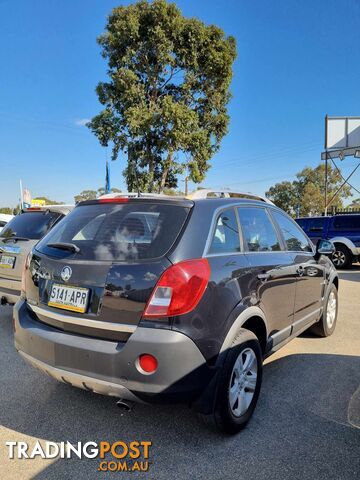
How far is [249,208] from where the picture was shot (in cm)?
331

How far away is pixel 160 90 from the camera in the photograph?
1894cm

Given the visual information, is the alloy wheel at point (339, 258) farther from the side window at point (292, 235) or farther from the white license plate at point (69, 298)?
the white license plate at point (69, 298)

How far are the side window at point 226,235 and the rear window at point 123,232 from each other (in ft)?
0.95

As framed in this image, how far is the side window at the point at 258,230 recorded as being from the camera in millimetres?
3117

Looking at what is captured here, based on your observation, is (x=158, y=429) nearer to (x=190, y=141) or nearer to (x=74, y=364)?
(x=74, y=364)

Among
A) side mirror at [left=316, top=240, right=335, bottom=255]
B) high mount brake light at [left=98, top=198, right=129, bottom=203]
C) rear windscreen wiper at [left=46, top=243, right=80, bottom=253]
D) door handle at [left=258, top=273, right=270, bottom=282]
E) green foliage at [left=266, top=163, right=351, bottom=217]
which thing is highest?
green foliage at [left=266, top=163, right=351, bottom=217]

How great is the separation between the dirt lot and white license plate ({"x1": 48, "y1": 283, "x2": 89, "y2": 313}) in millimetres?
933

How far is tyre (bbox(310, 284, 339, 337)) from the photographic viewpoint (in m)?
4.70

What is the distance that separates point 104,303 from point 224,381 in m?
0.94

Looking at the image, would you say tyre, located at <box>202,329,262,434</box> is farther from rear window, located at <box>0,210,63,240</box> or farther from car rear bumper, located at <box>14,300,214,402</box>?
rear window, located at <box>0,210,63,240</box>

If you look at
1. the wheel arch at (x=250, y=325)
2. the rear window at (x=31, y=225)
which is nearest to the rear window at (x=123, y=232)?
the wheel arch at (x=250, y=325)

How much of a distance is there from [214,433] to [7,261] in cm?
371

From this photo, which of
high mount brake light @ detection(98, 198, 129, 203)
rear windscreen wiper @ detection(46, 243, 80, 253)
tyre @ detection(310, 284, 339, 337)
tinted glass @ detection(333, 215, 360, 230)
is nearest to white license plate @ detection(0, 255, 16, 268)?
rear windscreen wiper @ detection(46, 243, 80, 253)

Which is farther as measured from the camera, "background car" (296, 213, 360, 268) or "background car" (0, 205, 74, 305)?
"background car" (296, 213, 360, 268)
